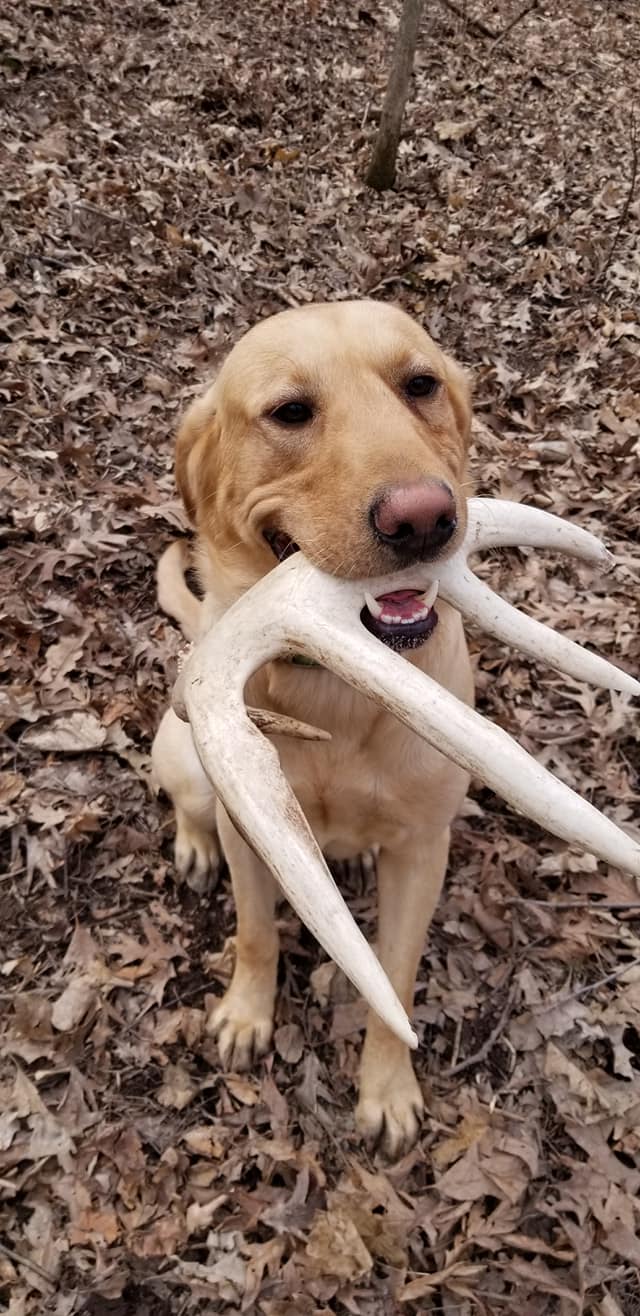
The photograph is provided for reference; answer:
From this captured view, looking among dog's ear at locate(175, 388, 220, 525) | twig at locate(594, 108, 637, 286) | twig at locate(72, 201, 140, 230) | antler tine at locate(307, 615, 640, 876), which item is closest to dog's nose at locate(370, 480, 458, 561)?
antler tine at locate(307, 615, 640, 876)

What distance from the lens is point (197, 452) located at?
8.61ft

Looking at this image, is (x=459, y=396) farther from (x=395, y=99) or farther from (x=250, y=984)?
(x=395, y=99)

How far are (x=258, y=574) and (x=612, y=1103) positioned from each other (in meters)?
2.09

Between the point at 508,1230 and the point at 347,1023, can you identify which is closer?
the point at 508,1230

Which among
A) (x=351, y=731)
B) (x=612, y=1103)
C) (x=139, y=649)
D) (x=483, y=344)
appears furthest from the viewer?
(x=483, y=344)

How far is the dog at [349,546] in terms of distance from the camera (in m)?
1.84

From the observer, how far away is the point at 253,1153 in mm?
2707

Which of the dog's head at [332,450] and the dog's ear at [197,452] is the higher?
the dog's head at [332,450]

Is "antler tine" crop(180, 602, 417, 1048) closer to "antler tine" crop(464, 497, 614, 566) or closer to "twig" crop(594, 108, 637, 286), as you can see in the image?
"antler tine" crop(464, 497, 614, 566)

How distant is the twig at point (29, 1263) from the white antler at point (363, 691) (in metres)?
1.84

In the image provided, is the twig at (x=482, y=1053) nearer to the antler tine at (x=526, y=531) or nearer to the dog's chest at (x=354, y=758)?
the dog's chest at (x=354, y=758)

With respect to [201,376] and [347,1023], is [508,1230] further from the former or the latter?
[201,376]

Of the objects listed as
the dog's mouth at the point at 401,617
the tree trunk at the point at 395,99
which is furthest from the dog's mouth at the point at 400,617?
the tree trunk at the point at 395,99

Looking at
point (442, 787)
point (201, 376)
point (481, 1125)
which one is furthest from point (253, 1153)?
point (201, 376)
